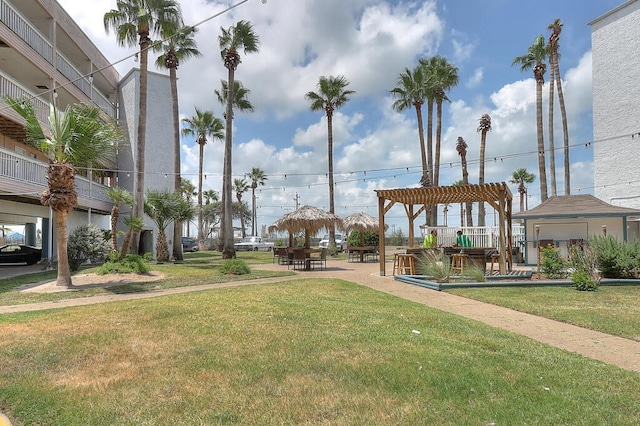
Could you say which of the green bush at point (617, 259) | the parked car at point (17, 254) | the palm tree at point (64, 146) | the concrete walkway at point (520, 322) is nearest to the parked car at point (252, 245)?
the parked car at point (17, 254)

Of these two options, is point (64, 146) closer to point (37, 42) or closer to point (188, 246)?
point (37, 42)

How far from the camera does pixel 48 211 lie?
22.3m

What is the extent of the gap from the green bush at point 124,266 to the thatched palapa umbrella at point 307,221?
280 inches

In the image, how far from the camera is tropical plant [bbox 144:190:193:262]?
21.4 metres

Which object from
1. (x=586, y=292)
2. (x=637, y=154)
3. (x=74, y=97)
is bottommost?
(x=586, y=292)

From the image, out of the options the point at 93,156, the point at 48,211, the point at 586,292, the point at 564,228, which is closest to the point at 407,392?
the point at 586,292

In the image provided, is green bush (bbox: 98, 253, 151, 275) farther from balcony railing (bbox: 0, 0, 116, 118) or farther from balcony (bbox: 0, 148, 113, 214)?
balcony railing (bbox: 0, 0, 116, 118)

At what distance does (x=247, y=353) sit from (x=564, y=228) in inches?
→ 713

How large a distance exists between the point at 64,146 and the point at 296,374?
11460 millimetres

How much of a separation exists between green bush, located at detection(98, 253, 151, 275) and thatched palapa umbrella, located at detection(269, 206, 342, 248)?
712cm

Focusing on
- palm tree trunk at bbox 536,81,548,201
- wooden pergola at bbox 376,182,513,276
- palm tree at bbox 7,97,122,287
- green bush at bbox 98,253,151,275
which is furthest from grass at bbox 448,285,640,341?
palm tree trunk at bbox 536,81,548,201

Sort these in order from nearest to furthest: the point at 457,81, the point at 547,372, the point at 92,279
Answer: the point at 547,372 < the point at 92,279 < the point at 457,81

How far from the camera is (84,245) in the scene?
54.7ft

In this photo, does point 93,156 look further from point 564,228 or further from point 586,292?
point 564,228
